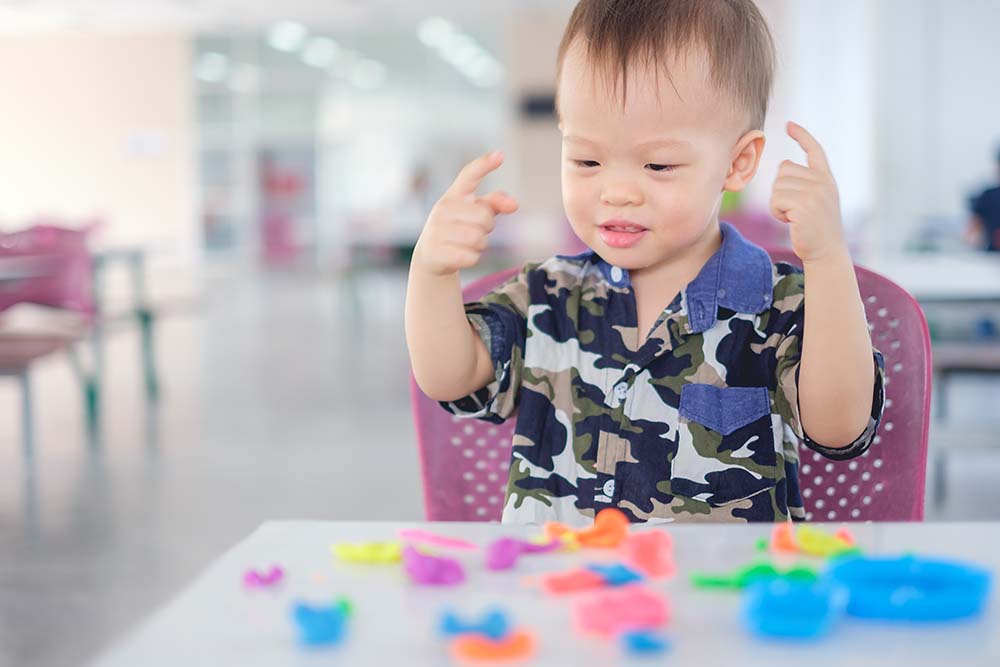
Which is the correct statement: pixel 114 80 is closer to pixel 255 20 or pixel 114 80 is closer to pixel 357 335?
pixel 255 20

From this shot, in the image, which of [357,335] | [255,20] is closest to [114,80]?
[255,20]

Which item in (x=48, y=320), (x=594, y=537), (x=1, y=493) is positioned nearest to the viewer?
(x=594, y=537)

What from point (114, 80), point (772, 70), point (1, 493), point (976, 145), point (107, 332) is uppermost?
point (114, 80)

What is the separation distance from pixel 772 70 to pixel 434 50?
48.9ft

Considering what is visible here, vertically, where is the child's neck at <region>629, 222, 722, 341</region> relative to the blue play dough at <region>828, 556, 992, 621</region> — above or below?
above

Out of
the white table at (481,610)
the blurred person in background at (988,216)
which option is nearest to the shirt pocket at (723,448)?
the white table at (481,610)

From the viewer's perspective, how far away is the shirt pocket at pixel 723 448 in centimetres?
102

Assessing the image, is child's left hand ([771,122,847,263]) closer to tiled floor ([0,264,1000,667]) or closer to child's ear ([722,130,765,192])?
child's ear ([722,130,765,192])

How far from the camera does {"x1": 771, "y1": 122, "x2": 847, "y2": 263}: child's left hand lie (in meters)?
0.81

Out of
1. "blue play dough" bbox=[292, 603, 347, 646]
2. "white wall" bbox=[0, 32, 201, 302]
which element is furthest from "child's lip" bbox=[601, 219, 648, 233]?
"white wall" bbox=[0, 32, 201, 302]

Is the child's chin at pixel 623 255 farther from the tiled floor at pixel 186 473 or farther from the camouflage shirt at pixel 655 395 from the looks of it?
the tiled floor at pixel 186 473

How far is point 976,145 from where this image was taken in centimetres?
691

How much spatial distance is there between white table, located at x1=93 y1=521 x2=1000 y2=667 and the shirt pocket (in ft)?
1.14

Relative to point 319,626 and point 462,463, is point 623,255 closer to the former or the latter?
point 462,463
